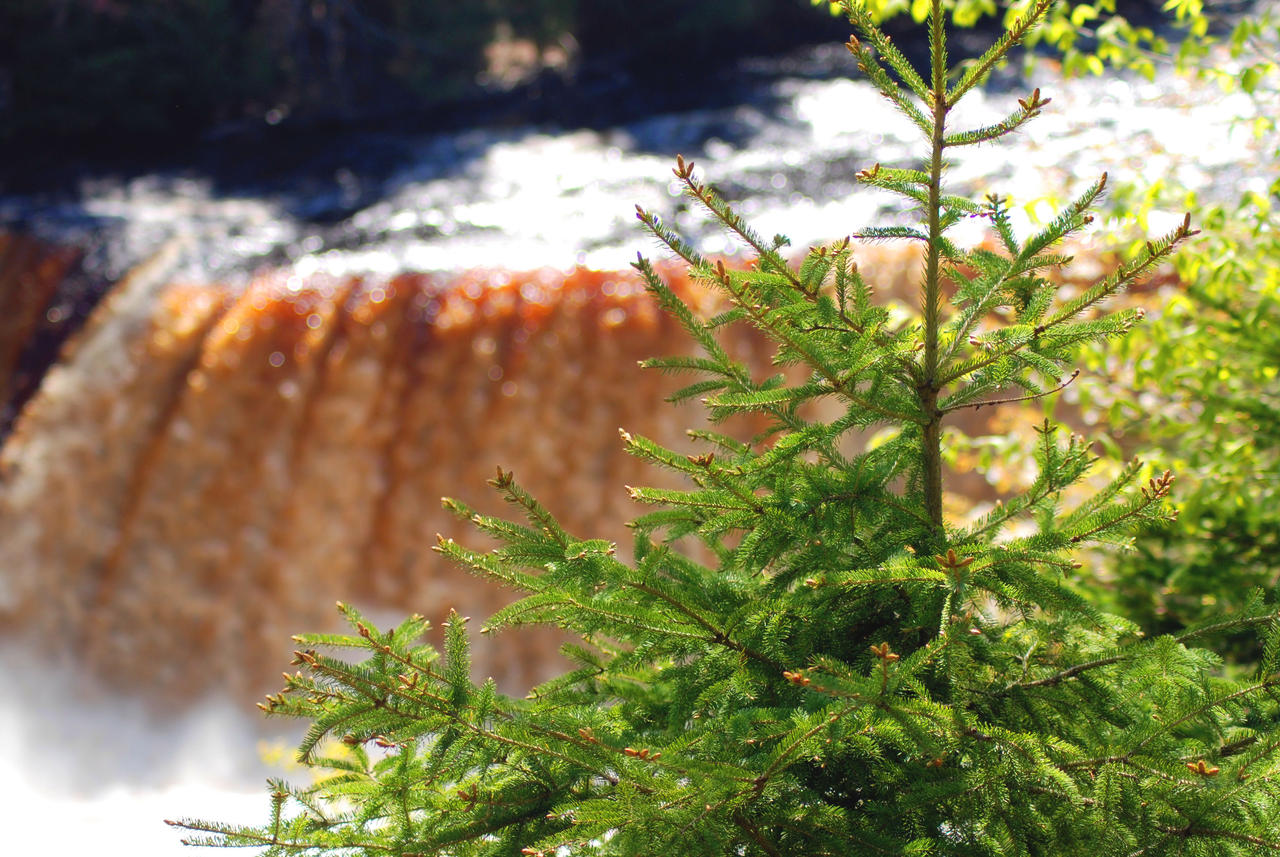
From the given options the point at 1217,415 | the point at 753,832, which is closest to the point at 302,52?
the point at 1217,415

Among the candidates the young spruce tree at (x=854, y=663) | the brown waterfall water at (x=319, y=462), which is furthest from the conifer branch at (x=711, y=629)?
the brown waterfall water at (x=319, y=462)

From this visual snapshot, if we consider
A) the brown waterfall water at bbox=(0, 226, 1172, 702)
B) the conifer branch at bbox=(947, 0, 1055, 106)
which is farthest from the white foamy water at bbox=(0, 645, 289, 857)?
the conifer branch at bbox=(947, 0, 1055, 106)

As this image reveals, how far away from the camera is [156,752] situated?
211 inches

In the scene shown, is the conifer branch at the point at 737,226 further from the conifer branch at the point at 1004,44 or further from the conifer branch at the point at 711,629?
the conifer branch at the point at 711,629

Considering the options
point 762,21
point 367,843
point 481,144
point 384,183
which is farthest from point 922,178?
point 762,21

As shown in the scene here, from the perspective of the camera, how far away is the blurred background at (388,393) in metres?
3.15

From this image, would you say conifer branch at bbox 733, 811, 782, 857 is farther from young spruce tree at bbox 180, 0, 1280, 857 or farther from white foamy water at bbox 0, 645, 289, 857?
white foamy water at bbox 0, 645, 289, 857

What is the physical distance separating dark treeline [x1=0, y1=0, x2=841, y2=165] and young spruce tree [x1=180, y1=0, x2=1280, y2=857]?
9189mm

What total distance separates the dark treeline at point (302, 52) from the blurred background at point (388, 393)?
169 centimetres

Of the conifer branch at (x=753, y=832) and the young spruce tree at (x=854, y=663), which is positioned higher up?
the young spruce tree at (x=854, y=663)

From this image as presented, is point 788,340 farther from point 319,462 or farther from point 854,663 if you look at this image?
point 319,462

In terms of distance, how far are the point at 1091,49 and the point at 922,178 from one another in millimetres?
9344

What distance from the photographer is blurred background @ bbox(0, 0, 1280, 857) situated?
10.3 ft

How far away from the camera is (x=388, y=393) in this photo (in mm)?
5641
